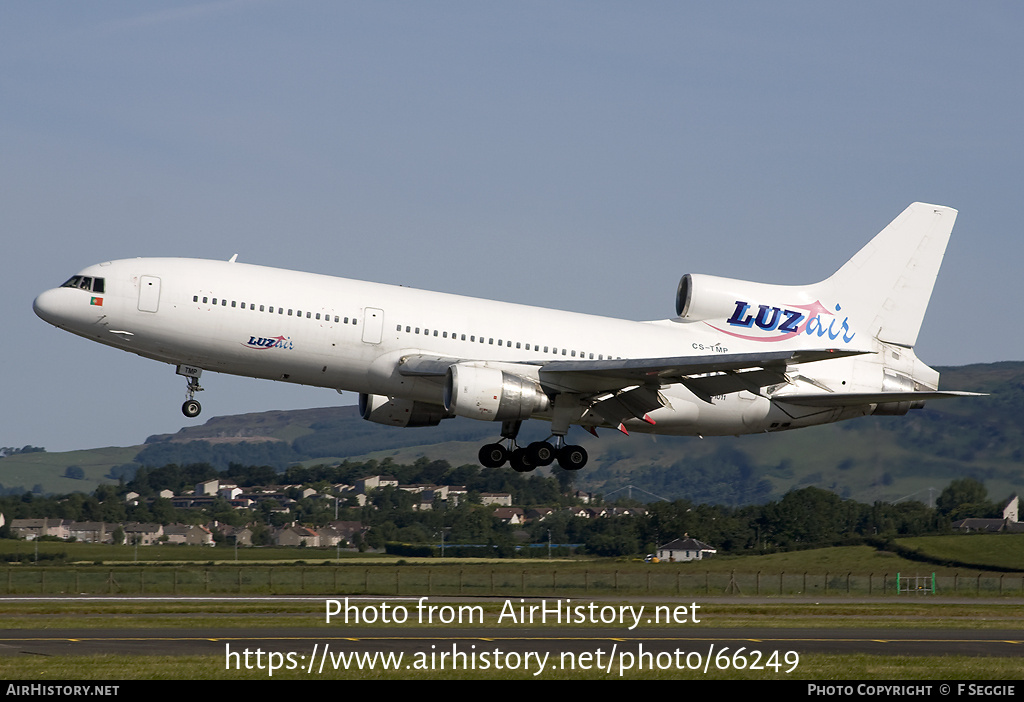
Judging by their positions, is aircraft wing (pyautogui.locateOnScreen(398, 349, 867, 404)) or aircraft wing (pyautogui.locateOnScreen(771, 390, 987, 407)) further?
aircraft wing (pyautogui.locateOnScreen(771, 390, 987, 407))

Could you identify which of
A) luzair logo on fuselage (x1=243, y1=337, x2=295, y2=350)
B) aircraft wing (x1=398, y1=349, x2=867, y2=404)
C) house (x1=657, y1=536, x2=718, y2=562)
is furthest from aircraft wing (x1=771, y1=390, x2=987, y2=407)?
house (x1=657, y1=536, x2=718, y2=562)

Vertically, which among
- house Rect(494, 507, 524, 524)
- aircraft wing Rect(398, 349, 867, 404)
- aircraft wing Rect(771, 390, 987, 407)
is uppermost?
aircraft wing Rect(398, 349, 867, 404)

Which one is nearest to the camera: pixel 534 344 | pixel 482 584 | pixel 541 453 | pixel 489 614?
pixel 534 344

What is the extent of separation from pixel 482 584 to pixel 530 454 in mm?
21887

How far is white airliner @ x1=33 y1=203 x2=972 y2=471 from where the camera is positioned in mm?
35844

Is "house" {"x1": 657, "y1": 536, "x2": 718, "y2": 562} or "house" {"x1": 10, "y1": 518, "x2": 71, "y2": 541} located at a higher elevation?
"house" {"x1": 10, "y1": 518, "x2": 71, "y2": 541}

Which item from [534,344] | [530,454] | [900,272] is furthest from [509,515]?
[534,344]

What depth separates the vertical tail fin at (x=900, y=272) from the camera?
4359 centimetres

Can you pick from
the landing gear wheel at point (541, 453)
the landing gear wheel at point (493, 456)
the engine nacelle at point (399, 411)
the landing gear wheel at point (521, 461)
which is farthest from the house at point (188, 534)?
the landing gear wheel at point (541, 453)

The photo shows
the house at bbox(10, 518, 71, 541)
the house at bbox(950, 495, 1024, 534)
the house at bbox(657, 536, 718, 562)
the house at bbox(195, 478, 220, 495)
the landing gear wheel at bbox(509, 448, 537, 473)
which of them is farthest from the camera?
the house at bbox(195, 478, 220, 495)

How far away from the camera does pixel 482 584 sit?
2375 inches

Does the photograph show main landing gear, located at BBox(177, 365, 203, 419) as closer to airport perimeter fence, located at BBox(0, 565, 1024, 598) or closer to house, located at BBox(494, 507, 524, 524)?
airport perimeter fence, located at BBox(0, 565, 1024, 598)

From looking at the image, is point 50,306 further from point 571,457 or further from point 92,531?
point 92,531

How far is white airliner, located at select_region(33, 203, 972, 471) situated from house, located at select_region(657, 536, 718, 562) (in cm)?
3833
